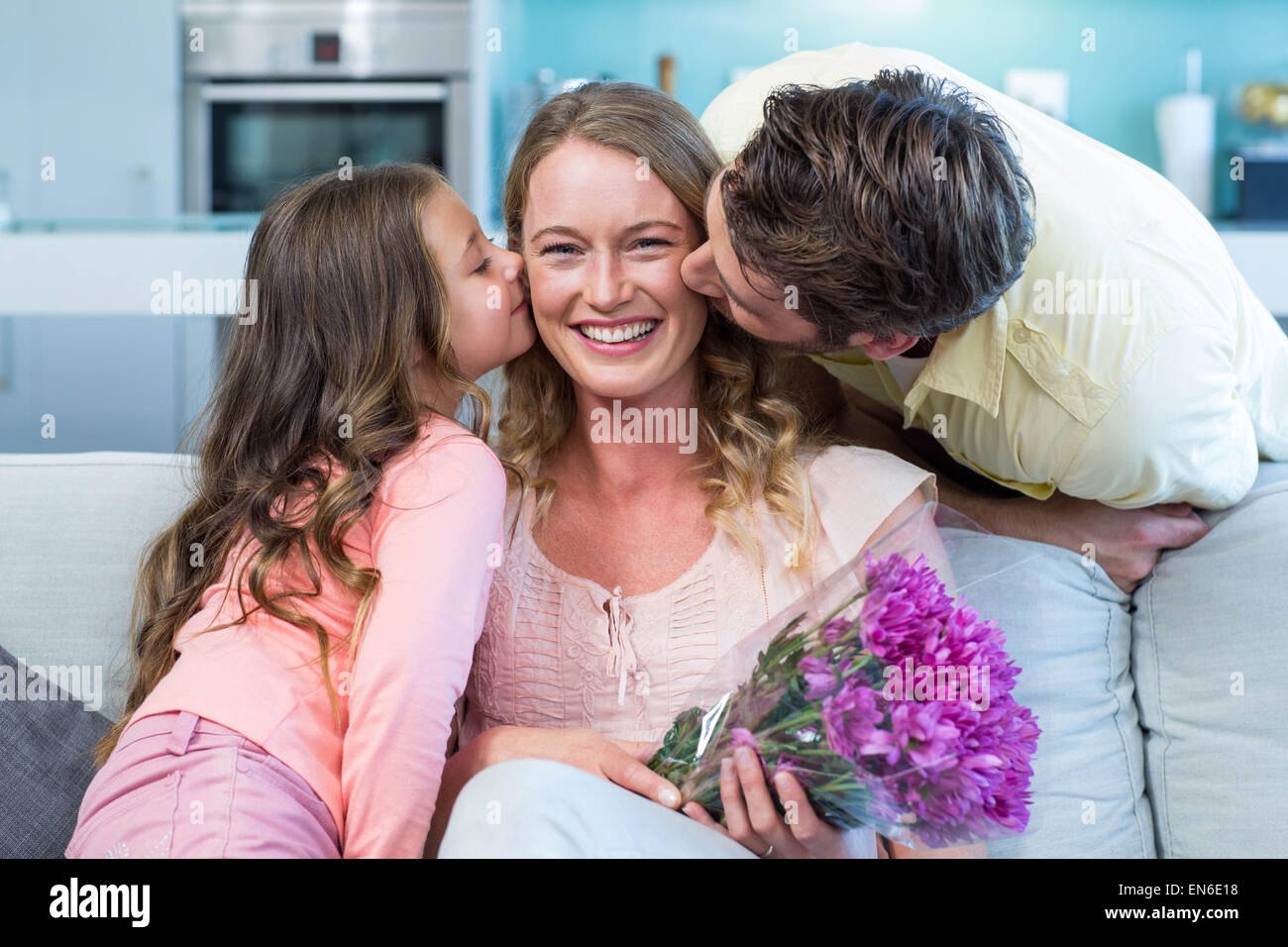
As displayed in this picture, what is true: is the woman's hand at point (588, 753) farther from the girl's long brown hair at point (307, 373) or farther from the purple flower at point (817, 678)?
the girl's long brown hair at point (307, 373)

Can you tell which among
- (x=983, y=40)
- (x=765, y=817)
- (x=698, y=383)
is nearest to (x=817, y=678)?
(x=765, y=817)

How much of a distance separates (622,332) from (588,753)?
1.72 feet

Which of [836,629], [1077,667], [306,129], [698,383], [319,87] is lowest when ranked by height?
[1077,667]

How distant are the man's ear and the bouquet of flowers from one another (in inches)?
12.8

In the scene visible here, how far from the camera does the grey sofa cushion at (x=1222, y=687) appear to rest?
4.52 feet

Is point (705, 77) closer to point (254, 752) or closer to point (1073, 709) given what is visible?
point (1073, 709)

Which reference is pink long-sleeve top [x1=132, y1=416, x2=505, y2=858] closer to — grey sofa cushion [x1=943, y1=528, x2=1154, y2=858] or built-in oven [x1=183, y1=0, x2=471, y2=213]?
grey sofa cushion [x1=943, y1=528, x2=1154, y2=858]

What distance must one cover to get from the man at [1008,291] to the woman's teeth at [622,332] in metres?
0.09

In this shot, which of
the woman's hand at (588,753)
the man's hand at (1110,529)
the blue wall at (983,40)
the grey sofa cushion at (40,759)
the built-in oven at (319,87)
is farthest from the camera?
the blue wall at (983,40)

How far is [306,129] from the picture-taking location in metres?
3.65

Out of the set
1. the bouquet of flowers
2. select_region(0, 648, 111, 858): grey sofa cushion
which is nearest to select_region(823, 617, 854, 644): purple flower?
the bouquet of flowers

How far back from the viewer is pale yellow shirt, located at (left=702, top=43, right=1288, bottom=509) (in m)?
1.28

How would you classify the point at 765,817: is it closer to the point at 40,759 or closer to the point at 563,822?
the point at 563,822

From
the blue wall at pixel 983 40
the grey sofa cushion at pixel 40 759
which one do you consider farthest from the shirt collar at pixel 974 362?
the blue wall at pixel 983 40
